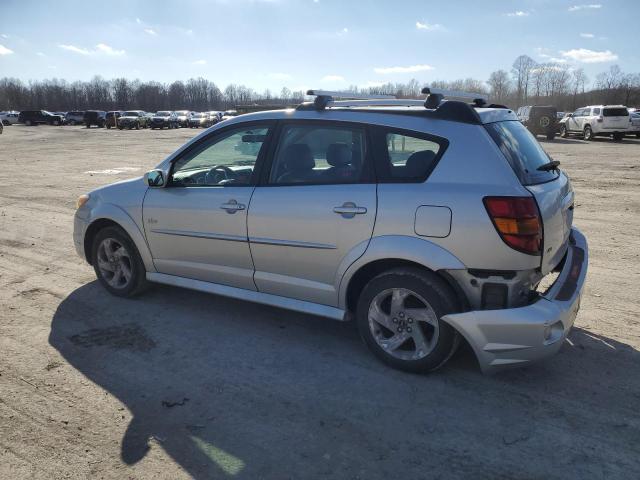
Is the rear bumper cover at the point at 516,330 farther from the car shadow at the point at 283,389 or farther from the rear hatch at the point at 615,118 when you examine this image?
the rear hatch at the point at 615,118

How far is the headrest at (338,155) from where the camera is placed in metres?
3.76

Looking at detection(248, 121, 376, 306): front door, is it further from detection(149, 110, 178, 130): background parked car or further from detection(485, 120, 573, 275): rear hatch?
detection(149, 110, 178, 130): background parked car

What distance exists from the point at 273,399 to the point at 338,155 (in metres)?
1.78

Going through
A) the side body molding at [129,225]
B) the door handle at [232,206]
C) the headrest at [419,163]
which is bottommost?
the side body molding at [129,225]

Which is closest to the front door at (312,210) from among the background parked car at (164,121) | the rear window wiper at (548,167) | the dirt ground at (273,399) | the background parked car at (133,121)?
the dirt ground at (273,399)

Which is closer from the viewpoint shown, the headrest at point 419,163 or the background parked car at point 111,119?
the headrest at point 419,163

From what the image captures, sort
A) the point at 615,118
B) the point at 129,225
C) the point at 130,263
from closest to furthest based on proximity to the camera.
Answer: the point at 129,225 < the point at 130,263 < the point at 615,118

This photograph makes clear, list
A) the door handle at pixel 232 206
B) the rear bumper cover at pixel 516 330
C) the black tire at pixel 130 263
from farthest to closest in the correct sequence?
the black tire at pixel 130 263, the door handle at pixel 232 206, the rear bumper cover at pixel 516 330

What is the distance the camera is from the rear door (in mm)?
27797

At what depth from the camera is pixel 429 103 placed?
363cm

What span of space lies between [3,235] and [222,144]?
16.2 feet

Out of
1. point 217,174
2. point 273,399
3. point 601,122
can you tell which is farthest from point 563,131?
point 273,399

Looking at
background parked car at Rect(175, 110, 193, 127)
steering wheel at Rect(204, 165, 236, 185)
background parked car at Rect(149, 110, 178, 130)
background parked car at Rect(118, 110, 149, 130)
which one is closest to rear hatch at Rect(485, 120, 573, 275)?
steering wheel at Rect(204, 165, 236, 185)

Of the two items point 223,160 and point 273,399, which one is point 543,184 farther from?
point 223,160
